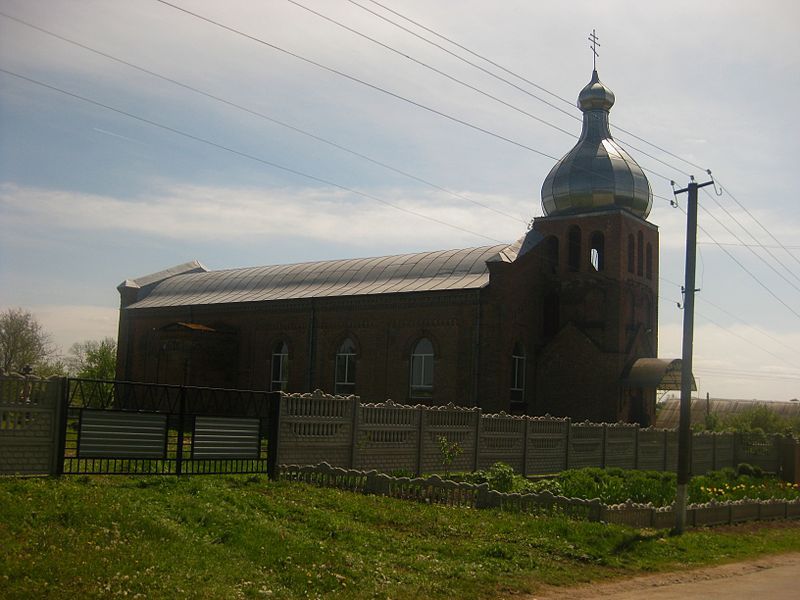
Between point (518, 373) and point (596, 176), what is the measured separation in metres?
8.78

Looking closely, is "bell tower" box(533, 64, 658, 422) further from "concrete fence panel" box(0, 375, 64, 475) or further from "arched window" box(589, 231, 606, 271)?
"concrete fence panel" box(0, 375, 64, 475)

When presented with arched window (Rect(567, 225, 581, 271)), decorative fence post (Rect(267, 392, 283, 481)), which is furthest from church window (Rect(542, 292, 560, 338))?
decorative fence post (Rect(267, 392, 283, 481))

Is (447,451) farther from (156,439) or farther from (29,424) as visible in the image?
(29,424)

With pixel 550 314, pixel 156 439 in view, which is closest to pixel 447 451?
pixel 156 439

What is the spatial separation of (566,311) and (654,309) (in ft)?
14.4

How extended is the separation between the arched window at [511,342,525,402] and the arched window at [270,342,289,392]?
1110 cm

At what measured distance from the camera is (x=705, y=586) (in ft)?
34.7

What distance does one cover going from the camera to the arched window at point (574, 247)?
3622cm

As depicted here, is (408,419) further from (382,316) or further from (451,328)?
(382,316)

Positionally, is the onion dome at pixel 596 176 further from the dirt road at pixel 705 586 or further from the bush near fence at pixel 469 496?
the dirt road at pixel 705 586

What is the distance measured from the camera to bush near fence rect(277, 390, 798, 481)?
51.2 ft

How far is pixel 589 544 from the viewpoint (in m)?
11.7

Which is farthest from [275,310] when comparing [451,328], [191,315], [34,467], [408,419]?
[34,467]

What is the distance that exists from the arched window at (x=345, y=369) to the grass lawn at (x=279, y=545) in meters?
22.8
